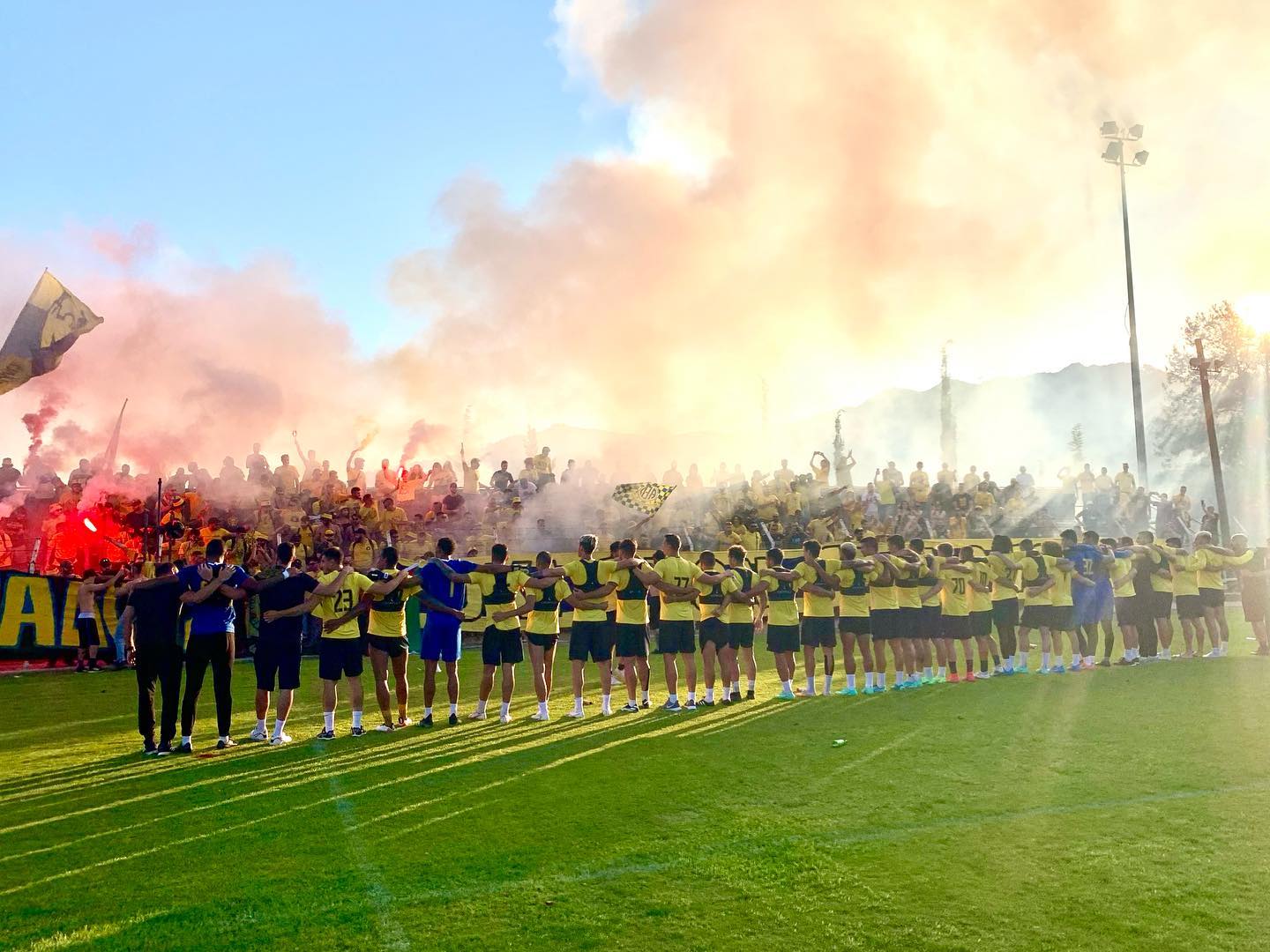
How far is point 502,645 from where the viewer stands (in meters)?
12.0

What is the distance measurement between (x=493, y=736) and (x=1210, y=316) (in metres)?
56.8

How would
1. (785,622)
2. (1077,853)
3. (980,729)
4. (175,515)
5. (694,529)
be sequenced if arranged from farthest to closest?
(694,529) < (175,515) < (785,622) < (980,729) < (1077,853)

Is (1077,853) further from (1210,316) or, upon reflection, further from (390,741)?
(1210,316)

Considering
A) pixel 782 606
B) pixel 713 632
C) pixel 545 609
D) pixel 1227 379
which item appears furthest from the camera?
pixel 1227 379

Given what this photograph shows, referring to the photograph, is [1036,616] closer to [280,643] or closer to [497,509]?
[280,643]

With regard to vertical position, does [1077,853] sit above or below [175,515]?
below

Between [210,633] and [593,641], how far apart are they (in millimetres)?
4550

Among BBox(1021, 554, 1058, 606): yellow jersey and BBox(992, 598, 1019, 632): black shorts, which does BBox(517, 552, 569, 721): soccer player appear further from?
BBox(1021, 554, 1058, 606): yellow jersey

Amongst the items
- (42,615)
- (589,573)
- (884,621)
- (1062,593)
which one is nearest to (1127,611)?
(1062,593)

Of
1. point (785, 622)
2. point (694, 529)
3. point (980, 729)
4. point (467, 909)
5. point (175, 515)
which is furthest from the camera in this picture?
point (694, 529)

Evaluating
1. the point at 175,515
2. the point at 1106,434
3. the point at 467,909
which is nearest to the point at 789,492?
the point at 175,515

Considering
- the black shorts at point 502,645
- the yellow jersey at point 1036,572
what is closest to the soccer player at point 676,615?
the black shorts at point 502,645

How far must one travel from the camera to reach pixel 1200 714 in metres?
10.9

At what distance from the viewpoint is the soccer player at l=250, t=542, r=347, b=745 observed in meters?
10.6
